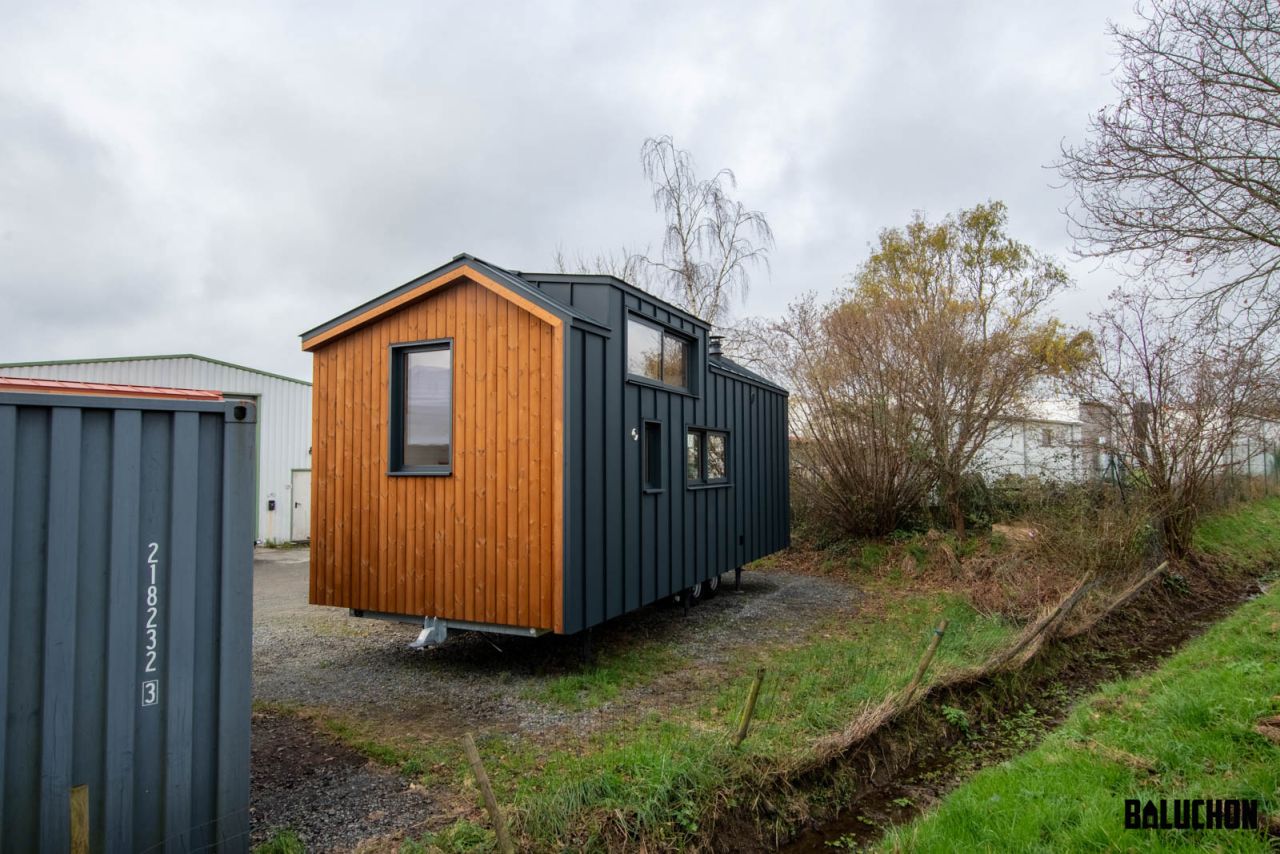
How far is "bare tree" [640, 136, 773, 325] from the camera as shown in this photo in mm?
17234

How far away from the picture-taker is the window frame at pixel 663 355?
647 centimetres

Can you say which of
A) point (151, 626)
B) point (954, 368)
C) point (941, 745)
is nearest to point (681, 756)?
point (941, 745)

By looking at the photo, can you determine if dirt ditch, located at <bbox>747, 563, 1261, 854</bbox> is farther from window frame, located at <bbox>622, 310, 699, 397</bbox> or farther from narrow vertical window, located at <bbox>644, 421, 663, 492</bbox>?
window frame, located at <bbox>622, 310, 699, 397</bbox>

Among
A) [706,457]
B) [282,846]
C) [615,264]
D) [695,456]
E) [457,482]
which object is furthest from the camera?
[615,264]

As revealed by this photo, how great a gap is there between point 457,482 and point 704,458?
131 inches

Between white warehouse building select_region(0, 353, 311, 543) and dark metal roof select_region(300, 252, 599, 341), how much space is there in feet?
33.4

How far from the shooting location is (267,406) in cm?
1574

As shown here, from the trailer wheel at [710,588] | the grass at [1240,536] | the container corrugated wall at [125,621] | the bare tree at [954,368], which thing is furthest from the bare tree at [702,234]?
the container corrugated wall at [125,621]

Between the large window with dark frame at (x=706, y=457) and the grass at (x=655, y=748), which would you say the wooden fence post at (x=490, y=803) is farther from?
the large window with dark frame at (x=706, y=457)

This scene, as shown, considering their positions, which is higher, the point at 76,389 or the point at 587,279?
the point at 587,279

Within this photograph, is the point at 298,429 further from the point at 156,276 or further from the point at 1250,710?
the point at 1250,710

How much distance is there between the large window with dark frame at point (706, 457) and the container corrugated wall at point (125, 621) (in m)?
5.40

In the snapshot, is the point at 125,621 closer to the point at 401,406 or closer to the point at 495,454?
the point at 495,454

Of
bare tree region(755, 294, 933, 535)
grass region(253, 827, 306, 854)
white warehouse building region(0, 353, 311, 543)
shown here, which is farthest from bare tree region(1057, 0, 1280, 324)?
white warehouse building region(0, 353, 311, 543)
